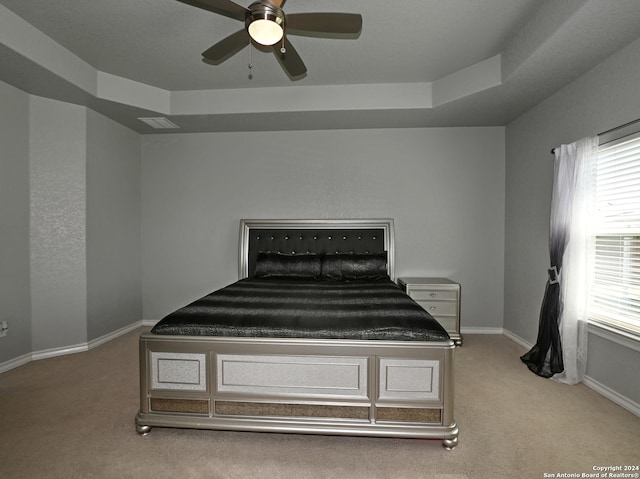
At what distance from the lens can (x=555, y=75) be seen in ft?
9.66

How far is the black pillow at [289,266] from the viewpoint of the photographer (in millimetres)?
3914

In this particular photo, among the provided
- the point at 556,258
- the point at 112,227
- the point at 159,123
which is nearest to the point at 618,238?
the point at 556,258

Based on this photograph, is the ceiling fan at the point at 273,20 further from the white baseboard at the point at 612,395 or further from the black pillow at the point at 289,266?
the white baseboard at the point at 612,395

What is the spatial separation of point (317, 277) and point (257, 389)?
1.93 meters

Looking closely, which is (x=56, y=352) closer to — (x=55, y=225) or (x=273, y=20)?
(x=55, y=225)

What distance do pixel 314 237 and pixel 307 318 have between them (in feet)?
7.27

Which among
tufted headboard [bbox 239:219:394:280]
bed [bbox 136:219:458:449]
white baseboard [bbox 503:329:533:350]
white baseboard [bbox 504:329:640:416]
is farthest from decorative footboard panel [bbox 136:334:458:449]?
tufted headboard [bbox 239:219:394:280]

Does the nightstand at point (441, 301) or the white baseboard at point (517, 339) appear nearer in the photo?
the white baseboard at point (517, 339)

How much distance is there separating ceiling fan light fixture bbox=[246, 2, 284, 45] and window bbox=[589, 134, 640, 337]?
8.15 feet

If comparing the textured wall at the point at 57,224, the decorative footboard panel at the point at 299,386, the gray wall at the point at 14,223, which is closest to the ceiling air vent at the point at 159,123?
the textured wall at the point at 57,224

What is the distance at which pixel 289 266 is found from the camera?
396 cm

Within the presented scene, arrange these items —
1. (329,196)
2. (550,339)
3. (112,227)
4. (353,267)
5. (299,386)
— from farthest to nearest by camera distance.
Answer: (329,196) < (112,227) < (353,267) < (550,339) < (299,386)

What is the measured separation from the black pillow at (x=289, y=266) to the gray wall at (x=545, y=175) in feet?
7.36

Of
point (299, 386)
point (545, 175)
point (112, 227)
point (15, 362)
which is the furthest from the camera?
point (112, 227)
